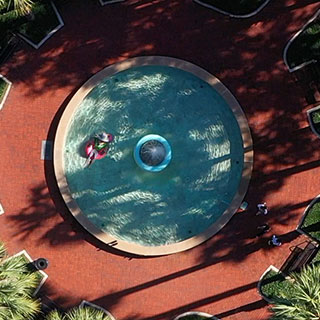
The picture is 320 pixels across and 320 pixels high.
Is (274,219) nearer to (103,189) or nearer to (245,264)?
(245,264)

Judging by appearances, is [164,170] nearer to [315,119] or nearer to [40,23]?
[315,119]

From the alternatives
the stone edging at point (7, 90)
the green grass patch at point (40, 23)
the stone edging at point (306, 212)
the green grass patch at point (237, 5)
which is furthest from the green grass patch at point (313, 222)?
the stone edging at point (7, 90)

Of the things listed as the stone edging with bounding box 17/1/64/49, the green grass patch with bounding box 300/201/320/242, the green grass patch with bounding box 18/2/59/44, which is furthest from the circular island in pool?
the green grass patch with bounding box 300/201/320/242

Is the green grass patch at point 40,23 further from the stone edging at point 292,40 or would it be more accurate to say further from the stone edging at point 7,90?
the stone edging at point 292,40

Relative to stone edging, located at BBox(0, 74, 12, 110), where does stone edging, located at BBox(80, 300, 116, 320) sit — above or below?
below

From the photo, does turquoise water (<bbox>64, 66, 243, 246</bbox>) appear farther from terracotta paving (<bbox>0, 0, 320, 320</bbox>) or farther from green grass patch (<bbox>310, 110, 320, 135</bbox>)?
green grass patch (<bbox>310, 110, 320, 135</bbox>)
